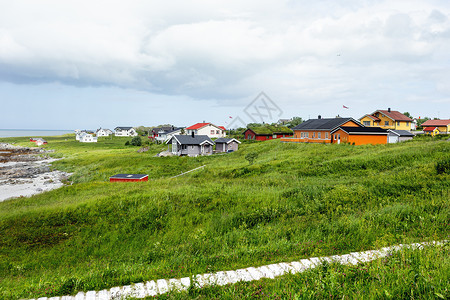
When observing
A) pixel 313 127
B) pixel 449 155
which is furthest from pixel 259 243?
pixel 313 127

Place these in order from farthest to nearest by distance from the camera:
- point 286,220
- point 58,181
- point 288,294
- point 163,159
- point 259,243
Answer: point 163,159
point 58,181
point 286,220
point 259,243
point 288,294

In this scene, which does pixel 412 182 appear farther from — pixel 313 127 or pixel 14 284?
pixel 313 127

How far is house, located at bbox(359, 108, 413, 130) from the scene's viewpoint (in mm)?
60625

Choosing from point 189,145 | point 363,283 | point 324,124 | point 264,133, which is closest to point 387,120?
point 324,124

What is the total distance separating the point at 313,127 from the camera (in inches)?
1924

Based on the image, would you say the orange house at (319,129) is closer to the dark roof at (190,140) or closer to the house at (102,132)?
the dark roof at (190,140)

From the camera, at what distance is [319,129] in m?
46.2

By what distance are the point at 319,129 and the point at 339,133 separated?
5255 mm

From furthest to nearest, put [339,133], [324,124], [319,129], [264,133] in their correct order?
[264,133]
[324,124]
[319,129]
[339,133]

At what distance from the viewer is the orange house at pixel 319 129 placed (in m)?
44.0

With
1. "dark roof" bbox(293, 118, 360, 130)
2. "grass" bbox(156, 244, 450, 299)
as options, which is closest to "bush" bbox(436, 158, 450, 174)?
"grass" bbox(156, 244, 450, 299)

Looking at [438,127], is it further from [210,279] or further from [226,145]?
[210,279]

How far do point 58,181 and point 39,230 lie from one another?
30373 mm

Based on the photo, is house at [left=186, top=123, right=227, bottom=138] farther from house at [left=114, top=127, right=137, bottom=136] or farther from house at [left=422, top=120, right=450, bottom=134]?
house at [left=114, top=127, right=137, bottom=136]
